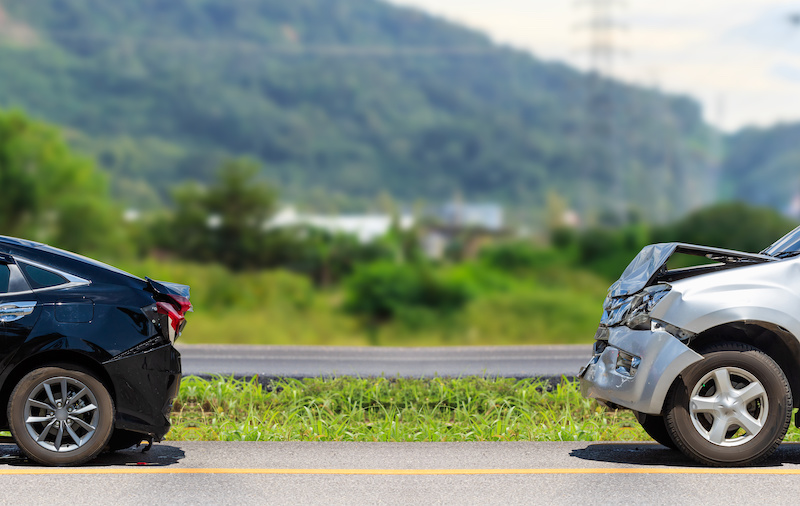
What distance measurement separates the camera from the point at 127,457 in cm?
690

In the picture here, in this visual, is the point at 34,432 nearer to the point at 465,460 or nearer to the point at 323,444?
the point at 323,444

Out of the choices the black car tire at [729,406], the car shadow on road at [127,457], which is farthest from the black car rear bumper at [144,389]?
the black car tire at [729,406]

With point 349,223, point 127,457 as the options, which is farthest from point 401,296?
point 127,457

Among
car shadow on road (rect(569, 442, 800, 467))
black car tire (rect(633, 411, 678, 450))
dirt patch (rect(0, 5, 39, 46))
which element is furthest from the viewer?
dirt patch (rect(0, 5, 39, 46))

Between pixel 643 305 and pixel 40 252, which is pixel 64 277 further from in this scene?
pixel 643 305

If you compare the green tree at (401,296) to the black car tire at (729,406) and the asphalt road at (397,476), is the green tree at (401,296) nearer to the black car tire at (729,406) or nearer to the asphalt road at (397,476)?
the asphalt road at (397,476)

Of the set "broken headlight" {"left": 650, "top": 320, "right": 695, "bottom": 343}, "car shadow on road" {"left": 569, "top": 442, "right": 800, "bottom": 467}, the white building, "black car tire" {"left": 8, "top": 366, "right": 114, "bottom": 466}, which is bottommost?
"car shadow on road" {"left": 569, "top": 442, "right": 800, "bottom": 467}

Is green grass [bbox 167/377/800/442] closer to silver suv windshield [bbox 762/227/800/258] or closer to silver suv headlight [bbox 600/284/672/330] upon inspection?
silver suv headlight [bbox 600/284/672/330]

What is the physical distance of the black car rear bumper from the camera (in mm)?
6441

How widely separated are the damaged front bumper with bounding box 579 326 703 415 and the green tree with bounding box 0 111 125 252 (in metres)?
54.5

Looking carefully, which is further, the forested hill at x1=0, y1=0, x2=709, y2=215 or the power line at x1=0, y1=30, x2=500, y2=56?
the power line at x1=0, y1=30, x2=500, y2=56

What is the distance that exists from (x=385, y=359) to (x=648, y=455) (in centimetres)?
755

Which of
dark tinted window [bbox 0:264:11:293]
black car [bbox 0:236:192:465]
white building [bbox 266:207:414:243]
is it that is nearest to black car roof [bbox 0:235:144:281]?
black car [bbox 0:236:192:465]

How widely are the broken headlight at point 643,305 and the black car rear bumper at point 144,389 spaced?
329cm
